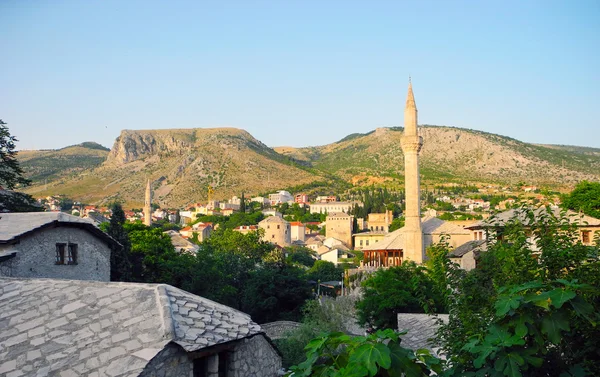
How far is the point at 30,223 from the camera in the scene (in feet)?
44.6

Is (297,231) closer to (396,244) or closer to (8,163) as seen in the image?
(396,244)

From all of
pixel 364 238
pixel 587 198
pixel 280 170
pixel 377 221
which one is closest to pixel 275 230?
pixel 364 238

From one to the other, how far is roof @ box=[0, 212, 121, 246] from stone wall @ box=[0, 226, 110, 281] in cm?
15

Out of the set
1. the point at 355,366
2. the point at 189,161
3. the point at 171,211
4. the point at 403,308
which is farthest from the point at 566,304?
the point at 189,161

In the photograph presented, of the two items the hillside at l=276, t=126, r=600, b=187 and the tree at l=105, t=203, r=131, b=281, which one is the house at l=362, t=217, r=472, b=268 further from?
the hillside at l=276, t=126, r=600, b=187

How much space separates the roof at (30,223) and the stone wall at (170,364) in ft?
24.8

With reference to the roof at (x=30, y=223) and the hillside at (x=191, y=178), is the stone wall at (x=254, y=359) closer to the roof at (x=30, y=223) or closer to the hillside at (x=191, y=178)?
the roof at (x=30, y=223)

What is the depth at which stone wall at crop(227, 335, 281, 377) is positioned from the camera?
7.36 metres

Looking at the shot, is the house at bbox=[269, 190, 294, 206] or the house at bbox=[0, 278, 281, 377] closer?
the house at bbox=[0, 278, 281, 377]

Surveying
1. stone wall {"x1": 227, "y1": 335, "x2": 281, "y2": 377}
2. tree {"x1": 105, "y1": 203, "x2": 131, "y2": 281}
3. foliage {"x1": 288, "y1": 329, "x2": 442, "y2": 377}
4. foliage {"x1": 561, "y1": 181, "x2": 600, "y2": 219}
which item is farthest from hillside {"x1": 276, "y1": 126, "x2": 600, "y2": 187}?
foliage {"x1": 288, "y1": 329, "x2": 442, "y2": 377}

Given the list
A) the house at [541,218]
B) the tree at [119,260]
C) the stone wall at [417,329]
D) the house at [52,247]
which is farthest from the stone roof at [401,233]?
the house at [52,247]

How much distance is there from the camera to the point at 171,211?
165250mm

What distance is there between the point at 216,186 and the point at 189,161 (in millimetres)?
16186

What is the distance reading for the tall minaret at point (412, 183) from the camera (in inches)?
1992
